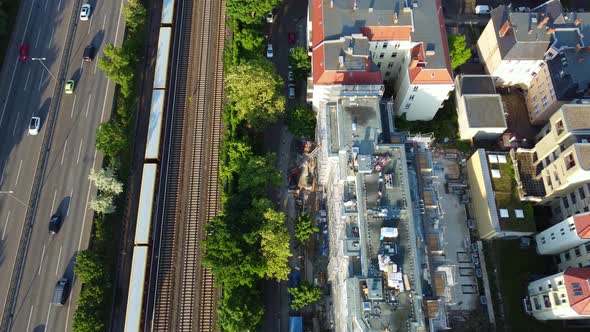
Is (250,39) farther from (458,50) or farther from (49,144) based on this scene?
(49,144)

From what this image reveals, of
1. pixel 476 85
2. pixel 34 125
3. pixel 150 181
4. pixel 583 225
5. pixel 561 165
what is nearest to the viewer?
pixel 583 225

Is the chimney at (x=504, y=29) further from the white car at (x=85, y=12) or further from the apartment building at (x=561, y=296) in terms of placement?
the white car at (x=85, y=12)

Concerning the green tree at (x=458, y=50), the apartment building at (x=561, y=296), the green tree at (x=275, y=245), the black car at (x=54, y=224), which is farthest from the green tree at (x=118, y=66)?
the apartment building at (x=561, y=296)

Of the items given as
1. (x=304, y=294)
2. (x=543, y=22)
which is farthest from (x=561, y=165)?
(x=304, y=294)

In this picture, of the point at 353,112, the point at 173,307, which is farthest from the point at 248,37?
the point at 173,307

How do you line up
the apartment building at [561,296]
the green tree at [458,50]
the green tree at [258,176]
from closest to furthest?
the apartment building at [561,296] → the green tree at [258,176] → the green tree at [458,50]

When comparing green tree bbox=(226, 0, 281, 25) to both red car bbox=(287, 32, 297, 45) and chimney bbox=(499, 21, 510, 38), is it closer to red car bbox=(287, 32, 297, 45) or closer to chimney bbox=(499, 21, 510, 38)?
red car bbox=(287, 32, 297, 45)
